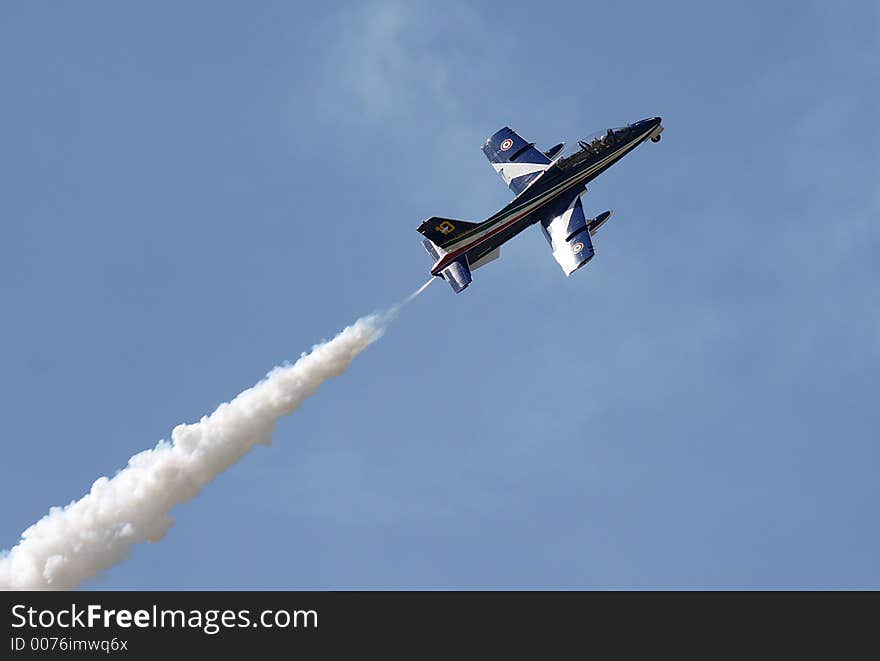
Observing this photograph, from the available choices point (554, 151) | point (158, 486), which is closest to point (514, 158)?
point (554, 151)

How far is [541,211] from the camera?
13688cm

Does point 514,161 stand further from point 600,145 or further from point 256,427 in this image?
point 256,427

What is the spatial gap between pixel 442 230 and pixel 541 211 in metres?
9.28

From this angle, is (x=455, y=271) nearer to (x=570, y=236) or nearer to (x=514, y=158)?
(x=570, y=236)

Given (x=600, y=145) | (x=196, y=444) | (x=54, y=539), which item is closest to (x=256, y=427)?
(x=196, y=444)

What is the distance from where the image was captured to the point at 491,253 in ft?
443

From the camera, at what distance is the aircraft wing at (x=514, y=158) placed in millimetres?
139875

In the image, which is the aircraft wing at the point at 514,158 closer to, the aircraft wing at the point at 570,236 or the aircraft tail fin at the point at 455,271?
the aircraft wing at the point at 570,236

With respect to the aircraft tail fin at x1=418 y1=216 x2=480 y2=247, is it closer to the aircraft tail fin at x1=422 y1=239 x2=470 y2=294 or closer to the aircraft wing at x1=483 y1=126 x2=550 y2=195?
the aircraft tail fin at x1=422 y1=239 x2=470 y2=294

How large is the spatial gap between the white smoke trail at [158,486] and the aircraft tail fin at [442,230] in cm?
517

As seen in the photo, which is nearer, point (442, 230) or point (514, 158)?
point (442, 230)

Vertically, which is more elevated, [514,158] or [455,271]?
[514,158]

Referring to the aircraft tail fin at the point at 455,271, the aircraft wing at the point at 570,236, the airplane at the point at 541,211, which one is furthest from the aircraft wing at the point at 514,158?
the aircraft tail fin at the point at 455,271
